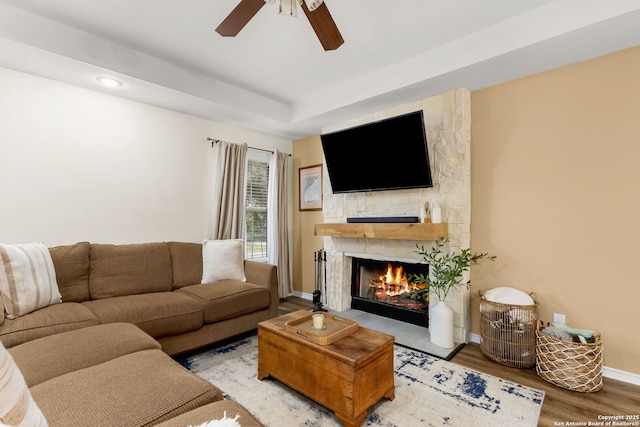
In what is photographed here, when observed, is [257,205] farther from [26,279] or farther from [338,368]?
[338,368]

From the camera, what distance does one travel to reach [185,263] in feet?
10.2

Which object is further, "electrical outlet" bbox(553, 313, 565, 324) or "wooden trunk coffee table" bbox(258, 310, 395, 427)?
"electrical outlet" bbox(553, 313, 565, 324)

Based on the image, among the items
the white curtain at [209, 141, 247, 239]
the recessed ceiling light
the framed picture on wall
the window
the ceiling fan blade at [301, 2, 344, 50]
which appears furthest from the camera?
the framed picture on wall

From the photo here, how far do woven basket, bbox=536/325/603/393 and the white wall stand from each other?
3496 mm

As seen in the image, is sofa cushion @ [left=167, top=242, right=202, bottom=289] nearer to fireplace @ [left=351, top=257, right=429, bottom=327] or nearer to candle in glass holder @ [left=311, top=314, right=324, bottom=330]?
candle in glass holder @ [left=311, top=314, right=324, bottom=330]

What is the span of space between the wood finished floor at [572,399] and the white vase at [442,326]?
9.5 inches

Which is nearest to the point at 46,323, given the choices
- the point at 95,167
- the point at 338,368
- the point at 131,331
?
the point at 131,331

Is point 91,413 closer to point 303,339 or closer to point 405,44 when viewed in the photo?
point 303,339

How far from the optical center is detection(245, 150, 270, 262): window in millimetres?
4152

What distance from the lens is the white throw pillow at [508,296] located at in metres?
2.39

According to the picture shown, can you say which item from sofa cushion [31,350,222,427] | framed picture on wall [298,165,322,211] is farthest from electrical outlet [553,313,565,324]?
framed picture on wall [298,165,322,211]

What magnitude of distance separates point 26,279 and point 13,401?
7.06 ft

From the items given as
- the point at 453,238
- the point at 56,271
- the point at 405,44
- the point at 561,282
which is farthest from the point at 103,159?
the point at 561,282

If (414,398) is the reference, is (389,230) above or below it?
above
